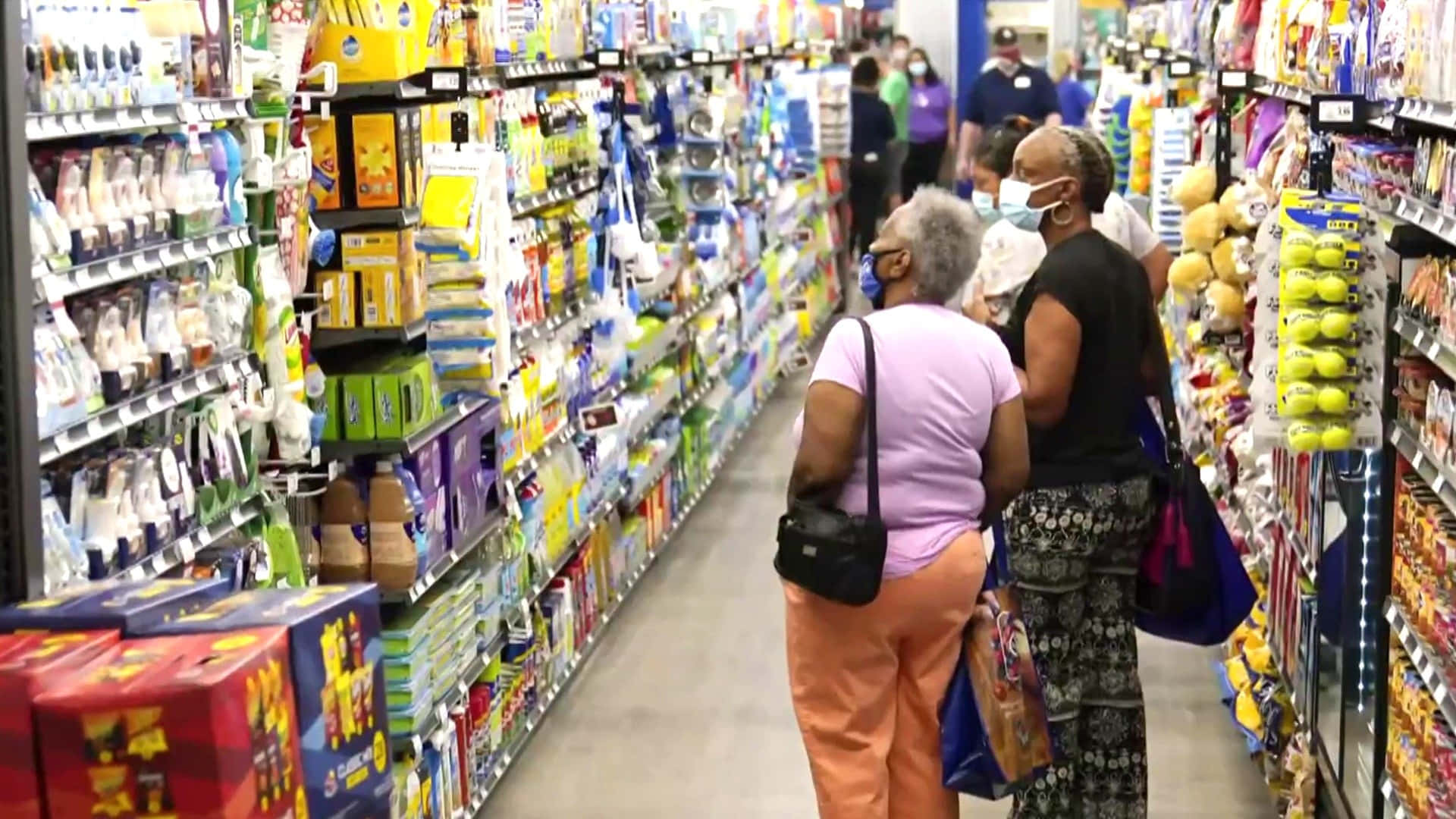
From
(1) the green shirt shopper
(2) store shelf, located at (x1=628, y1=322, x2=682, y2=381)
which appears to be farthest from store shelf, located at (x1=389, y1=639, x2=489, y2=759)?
(1) the green shirt shopper

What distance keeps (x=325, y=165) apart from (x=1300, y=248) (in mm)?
2290

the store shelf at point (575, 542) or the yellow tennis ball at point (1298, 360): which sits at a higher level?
the yellow tennis ball at point (1298, 360)

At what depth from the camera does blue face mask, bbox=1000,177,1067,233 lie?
4742 millimetres

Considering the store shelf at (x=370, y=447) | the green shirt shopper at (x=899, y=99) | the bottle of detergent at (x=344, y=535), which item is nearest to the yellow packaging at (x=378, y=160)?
the store shelf at (x=370, y=447)

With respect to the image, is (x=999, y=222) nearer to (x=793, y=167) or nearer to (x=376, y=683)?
(x=376, y=683)

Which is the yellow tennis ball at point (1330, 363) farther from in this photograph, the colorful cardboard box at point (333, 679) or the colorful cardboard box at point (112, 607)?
the colorful cardboard box at point (112, 607)

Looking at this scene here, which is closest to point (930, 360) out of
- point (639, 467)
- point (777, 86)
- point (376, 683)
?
point (376, 683)

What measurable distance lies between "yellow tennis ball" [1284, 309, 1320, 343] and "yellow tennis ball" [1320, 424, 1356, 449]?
20 centimetres

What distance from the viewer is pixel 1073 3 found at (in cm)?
2028

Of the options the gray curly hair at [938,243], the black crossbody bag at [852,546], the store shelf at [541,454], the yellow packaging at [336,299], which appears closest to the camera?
the black crossbody bag at [852,546]

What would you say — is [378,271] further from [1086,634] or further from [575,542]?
[575,542]

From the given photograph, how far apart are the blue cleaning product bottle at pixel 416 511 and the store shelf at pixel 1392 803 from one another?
2280mm

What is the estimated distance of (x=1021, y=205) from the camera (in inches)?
192

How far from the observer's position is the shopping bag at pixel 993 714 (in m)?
4.19
